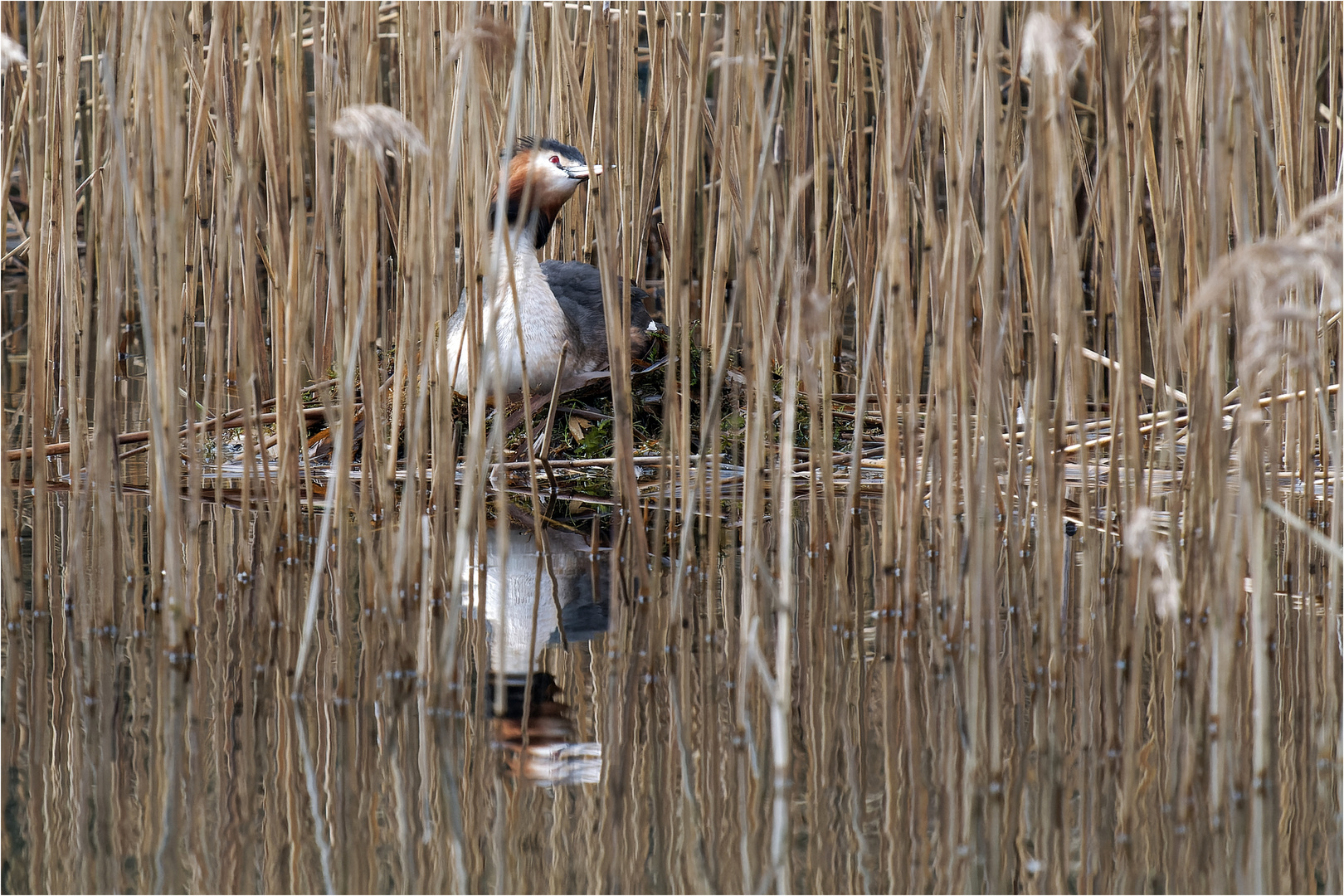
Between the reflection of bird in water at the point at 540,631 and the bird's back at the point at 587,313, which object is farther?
the bird's back at the point at 587,313

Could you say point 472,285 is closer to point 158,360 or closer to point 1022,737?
point 158,360

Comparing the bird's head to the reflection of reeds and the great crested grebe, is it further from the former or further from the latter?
the reflection of reeds

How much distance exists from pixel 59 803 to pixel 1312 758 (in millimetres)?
1480

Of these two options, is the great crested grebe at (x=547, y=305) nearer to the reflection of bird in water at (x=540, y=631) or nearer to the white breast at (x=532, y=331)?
the white breast at (x=532, y=331)

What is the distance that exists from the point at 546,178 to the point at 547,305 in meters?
0.33

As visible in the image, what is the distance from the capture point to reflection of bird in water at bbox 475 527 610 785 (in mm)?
1772

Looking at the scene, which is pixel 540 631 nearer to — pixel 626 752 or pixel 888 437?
pixel 626 752

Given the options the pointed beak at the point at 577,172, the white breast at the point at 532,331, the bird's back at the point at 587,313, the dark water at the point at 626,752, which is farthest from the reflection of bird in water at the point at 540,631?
the pointed beak at the point at 577,172

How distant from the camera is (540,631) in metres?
2.27

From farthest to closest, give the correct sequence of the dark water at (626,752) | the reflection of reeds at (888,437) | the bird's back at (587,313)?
1. the bird's back at (587,313)
2. the reflection of reeds at (888,437)
3. the dark water at (626,752)

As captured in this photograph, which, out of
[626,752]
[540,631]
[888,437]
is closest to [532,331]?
[540,631]

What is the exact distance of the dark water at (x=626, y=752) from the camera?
1.53 meters

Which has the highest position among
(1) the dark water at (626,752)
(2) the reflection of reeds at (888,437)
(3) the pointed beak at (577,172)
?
(3) the pointed beak at (577,172)

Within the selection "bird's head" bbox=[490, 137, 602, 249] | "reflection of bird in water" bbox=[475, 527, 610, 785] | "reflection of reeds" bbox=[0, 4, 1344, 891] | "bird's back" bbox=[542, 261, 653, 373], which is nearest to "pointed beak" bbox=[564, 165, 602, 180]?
"bird's head" bbox=[490, 137, 602, 249]
